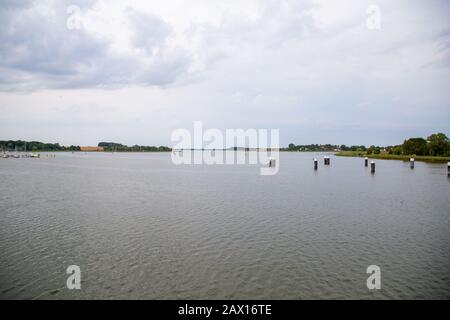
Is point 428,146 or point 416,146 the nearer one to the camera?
point 428,146

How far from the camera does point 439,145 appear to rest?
104625mm

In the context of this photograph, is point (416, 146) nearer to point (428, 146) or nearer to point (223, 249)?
point (428, 146)

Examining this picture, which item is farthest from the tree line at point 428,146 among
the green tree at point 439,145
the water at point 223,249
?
the water at point 223,249

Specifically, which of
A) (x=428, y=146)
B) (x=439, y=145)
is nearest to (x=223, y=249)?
(x=439, y=145)

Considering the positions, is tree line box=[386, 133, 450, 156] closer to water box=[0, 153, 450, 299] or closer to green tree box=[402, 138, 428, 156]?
green tree box=[402, 138, 428, 156]

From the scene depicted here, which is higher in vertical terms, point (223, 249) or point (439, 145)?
point (439, 145)

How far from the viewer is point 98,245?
1473 cm

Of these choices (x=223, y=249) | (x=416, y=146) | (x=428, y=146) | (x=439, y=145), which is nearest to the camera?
(x=223, y=249)

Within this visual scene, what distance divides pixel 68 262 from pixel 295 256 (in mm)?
9405

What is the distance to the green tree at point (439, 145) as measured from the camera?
10341 cm

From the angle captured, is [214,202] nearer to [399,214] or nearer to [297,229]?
[297,229]
